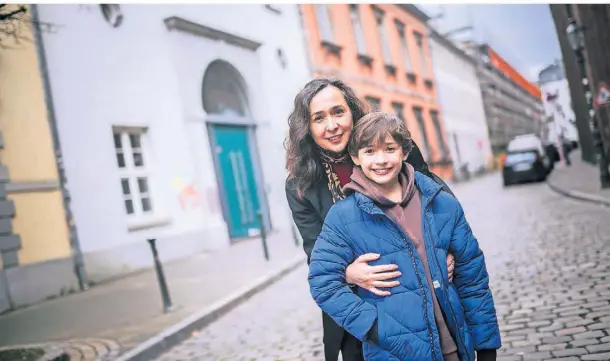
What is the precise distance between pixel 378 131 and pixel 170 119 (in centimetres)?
681

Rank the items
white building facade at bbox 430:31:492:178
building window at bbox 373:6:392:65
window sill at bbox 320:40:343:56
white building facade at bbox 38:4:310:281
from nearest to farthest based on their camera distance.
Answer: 1. white building facade at bbox 38:4:310:281
2. building window at bbox 373:6:392:65
3. white building facade at bbox 430:31:492:178
4. window sill at bbox 320:40:343:56

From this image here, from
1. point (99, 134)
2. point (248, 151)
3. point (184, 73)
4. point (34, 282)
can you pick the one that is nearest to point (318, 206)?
point (34, 282)

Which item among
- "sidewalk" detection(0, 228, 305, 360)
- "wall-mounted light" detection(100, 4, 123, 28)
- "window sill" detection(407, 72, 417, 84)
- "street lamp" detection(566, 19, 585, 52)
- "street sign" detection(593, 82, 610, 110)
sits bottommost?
"sidewalk" detection(0, 228, 305, 360)

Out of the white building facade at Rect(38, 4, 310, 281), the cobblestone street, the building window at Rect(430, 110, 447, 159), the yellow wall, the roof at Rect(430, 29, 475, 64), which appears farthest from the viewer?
the building window at Rect(430, 110, 447, 159)

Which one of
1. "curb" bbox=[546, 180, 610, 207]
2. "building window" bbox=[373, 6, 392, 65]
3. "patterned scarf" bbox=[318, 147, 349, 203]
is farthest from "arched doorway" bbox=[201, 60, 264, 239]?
"patterned scarf" bbox=[318, 147, 349, 203]

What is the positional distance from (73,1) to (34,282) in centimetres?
346

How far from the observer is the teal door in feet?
29.6

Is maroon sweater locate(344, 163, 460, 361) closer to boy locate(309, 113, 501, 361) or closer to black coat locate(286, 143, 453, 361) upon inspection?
boy locate(309, 113, 501, 361)

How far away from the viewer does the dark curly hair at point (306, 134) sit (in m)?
1.94

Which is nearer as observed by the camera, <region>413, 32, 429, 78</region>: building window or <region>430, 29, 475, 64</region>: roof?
<region>430, 29, 475, 64</region>: roof

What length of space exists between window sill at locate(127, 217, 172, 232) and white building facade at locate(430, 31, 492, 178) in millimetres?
4364

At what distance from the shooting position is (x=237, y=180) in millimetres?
9336

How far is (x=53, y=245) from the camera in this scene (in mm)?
5797

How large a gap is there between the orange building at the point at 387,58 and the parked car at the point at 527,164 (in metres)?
4.60
